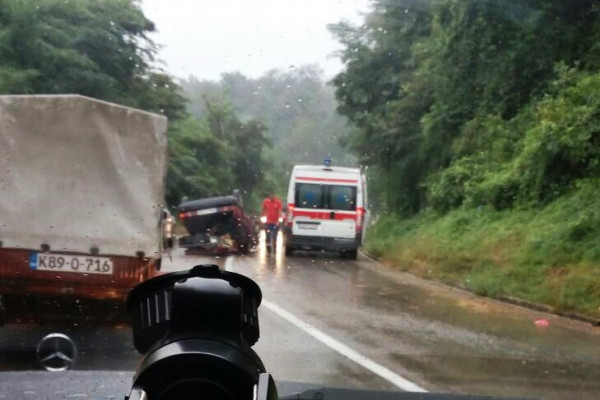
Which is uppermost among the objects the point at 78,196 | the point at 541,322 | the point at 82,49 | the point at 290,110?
the point at 82,49

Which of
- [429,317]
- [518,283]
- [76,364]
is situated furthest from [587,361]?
[518,283]

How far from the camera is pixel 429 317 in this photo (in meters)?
13.6

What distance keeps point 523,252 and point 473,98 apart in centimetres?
1041

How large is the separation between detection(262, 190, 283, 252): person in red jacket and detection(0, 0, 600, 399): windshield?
8cm

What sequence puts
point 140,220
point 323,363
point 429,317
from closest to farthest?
point 323,363 → point 140,220 → point 429,317

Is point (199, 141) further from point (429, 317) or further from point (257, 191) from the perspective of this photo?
point (429, 317)

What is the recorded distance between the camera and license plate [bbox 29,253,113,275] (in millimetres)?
9797

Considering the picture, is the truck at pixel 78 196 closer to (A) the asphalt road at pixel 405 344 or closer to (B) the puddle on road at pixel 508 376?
(A) the asphalt road at pixel 405 344

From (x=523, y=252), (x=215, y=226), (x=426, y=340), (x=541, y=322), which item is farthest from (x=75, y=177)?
(x=215, y=226)

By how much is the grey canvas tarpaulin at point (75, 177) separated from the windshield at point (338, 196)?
2 cm

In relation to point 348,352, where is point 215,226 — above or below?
above

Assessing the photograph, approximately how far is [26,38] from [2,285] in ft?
58.7

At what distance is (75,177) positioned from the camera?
10.2m

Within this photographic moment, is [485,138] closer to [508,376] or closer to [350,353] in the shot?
[350,353]
